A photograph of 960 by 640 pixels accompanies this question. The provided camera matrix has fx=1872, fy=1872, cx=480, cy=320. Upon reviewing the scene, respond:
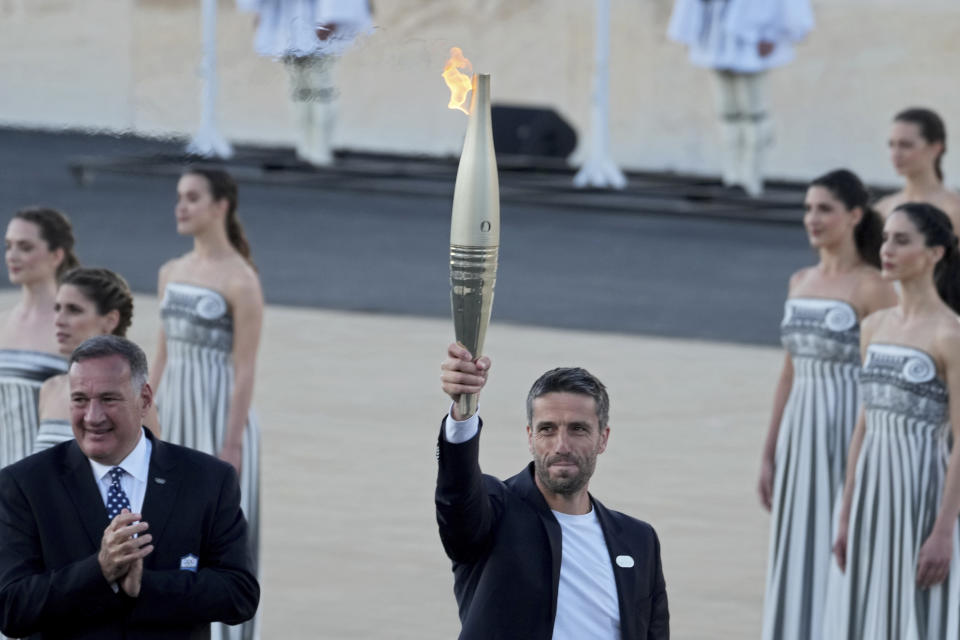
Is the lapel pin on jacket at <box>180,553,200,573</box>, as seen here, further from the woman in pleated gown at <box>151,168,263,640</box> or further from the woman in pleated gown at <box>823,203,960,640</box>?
the woman in pleated gown at <box>823,203,960,640</box>

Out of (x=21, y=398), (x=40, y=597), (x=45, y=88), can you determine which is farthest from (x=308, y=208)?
(x=40, y=597)

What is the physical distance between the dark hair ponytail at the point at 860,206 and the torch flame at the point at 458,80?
3.58m

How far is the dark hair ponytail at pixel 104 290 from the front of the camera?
6258mm

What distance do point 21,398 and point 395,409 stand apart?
235 inches

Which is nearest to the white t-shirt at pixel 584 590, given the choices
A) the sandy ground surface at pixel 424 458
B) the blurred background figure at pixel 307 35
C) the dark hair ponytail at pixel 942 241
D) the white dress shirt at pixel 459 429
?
the white dress shirt at pixel 459 429

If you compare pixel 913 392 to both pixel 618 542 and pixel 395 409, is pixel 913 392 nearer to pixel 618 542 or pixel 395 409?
pixel 618 542

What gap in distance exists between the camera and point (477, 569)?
4.52 metres

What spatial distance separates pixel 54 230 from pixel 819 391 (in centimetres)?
311

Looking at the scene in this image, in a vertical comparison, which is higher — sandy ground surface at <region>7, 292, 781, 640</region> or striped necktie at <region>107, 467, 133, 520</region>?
sandy ground surface at <region>7, 292, 781, 640</region>

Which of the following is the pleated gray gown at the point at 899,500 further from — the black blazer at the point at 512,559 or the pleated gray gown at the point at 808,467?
the black blazer at the point at 512,559

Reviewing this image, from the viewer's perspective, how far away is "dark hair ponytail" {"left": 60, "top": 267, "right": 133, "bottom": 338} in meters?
6.26

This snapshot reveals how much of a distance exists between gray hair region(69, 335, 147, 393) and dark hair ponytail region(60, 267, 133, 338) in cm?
153

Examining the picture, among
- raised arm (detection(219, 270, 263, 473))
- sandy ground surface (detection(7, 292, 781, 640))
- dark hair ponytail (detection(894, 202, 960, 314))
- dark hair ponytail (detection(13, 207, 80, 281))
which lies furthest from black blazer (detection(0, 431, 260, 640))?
sandy ground surface (detection(7, 292, 781, 640))

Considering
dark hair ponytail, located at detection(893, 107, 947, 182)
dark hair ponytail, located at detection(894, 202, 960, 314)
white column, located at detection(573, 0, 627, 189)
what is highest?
white column, located at detection(573, 0, 627, 189)
